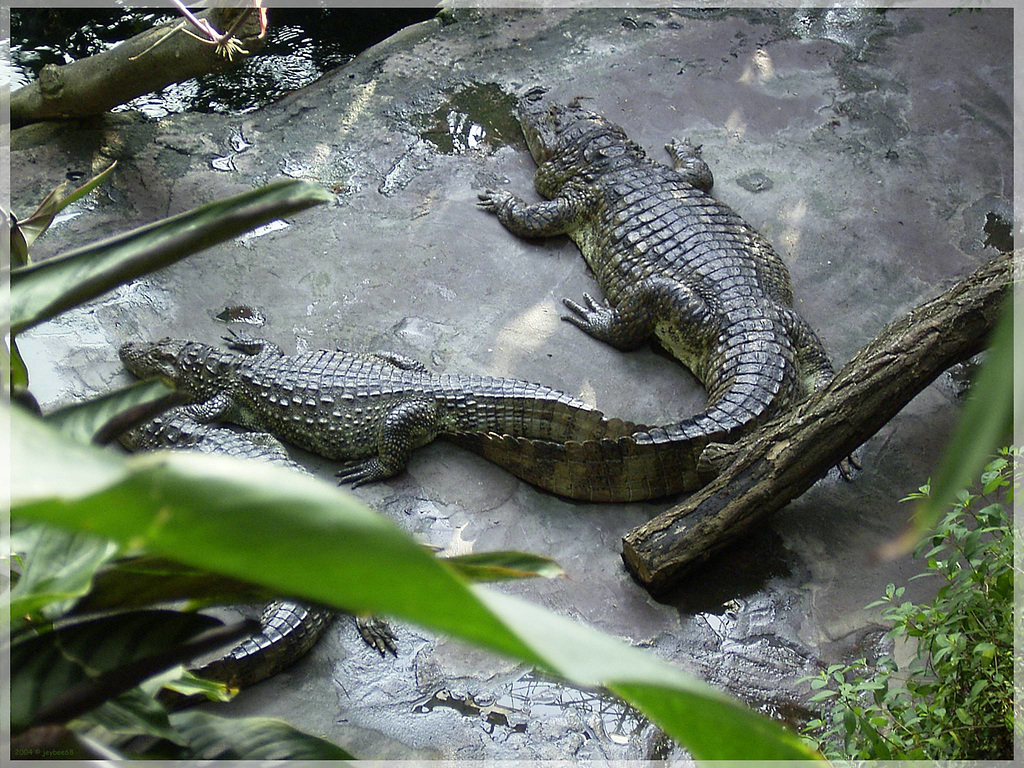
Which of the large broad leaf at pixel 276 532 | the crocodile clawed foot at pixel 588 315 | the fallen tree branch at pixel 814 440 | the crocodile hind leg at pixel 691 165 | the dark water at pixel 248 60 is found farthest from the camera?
the dark water at pixel 248 60

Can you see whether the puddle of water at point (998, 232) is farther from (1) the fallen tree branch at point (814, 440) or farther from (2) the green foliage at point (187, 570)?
(2) the green foliage at point (187, 570)

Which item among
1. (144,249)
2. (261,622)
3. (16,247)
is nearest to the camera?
(144,249)

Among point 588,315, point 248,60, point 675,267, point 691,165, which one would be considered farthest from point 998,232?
point 248,60

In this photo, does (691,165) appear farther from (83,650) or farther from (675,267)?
(83,650)

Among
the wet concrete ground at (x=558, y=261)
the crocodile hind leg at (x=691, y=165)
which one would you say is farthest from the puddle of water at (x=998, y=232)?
the crocodile hind leg at (x=691, y=165)

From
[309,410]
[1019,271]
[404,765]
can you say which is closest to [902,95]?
[1019,271]

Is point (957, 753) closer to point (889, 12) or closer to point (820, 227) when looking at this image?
point (820, 227)
